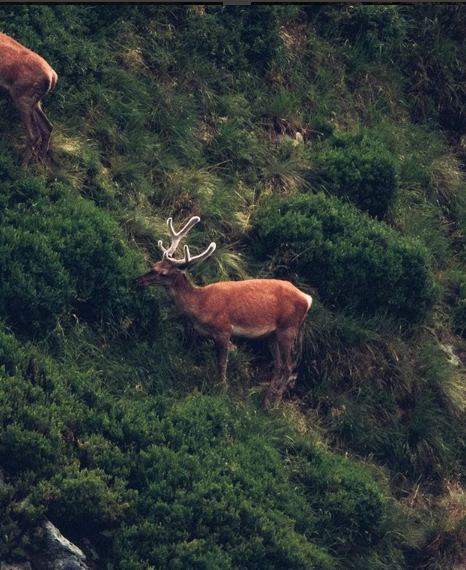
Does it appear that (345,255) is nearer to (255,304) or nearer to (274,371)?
(274,371)

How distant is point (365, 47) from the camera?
20.9 meters

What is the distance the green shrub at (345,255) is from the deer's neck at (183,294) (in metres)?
2.02

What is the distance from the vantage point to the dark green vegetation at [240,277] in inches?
538

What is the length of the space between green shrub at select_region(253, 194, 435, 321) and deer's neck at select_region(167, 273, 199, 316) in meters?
2.02

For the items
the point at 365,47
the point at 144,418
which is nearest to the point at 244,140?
the point at 365,47

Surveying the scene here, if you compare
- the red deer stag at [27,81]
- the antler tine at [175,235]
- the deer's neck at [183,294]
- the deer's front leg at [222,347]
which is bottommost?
the deer's front leg at [222,347]

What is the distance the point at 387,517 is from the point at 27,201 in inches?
194

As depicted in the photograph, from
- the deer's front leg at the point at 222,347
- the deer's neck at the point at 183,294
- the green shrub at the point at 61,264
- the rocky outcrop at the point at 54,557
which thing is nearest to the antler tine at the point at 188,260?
the deer's neck at the point at 183,294

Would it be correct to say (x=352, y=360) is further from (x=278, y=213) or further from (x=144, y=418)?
(x=144, y=418)

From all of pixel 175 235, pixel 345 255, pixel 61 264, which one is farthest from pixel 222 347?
pixel 345 255

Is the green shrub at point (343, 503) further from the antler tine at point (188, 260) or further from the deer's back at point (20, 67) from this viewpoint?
the deer's back at point (20, 67)

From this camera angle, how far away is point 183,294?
15086 millimetres

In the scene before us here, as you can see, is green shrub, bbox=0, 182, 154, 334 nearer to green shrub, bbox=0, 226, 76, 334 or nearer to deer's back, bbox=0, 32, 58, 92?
green shrub, bbox=0, 226, 76, 334

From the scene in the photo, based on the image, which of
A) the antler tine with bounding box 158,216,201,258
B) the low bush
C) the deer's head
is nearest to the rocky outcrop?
the low bush
